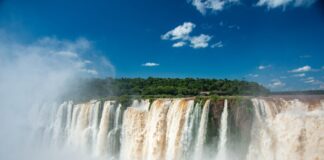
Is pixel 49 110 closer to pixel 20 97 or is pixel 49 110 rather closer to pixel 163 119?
pixel 20 97

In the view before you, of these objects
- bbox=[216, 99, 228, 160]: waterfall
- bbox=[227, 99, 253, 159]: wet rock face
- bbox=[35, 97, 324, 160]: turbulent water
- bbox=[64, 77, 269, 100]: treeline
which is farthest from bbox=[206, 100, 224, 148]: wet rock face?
bbox=[64, 77, 269, 100]: treeline

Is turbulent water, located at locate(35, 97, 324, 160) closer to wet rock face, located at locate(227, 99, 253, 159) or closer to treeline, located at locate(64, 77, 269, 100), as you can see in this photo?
wet rock face, located at locate(227, 99, 253, 159)

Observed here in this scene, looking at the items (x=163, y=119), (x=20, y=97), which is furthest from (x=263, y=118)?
(x=20, y=97)

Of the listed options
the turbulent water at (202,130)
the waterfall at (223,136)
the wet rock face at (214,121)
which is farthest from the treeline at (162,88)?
the waterfall at (223,136)

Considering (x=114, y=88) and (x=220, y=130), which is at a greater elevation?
(x=114, y=88)

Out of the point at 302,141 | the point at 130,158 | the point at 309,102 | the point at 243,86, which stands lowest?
the point at 130,158

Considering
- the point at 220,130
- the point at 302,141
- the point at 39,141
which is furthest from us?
the point at 39,141

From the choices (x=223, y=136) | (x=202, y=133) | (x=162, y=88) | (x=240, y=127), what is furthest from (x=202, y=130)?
(x=162, y=88)
